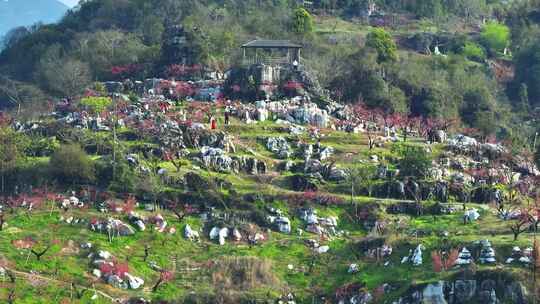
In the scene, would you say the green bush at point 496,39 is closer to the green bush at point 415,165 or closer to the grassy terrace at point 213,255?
the green bush at point 415,165

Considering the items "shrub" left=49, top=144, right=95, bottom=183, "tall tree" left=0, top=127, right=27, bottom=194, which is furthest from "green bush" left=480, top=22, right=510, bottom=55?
"shrub" left=49, top=144, right=95, bottom=183

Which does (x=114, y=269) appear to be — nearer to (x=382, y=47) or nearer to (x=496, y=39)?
(x=382, y=47)

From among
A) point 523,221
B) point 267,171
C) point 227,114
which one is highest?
point 227,114

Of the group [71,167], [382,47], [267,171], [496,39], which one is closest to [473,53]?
[496,39]

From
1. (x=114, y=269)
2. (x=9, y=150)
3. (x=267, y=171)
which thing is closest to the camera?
(x=114, y=269)

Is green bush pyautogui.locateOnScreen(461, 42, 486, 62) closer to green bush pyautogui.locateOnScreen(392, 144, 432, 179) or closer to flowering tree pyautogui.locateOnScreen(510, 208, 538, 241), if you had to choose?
green bush pyautogui.locateOnScreen(392, 144, 432, 179)

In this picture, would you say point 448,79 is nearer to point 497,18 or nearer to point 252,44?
point 252,44

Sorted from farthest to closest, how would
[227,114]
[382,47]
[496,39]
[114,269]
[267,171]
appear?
[496,39] → [382,47] → [227,114] → [267,171] → [114,269]

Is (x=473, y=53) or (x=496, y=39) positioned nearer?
(x=473, y=53)

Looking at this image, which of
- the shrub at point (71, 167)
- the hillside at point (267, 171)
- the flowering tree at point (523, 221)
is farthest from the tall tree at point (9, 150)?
A: the flowering tree at point (523, 221)

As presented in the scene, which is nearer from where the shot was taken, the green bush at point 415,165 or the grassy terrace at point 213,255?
the grassy terrace at point 213,255
